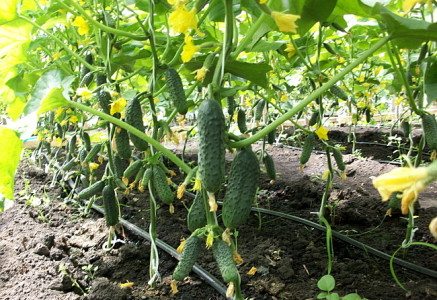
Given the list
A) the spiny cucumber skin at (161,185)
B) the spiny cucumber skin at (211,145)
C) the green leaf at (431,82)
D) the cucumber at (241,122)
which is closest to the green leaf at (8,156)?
the spiny cucumber skin at (161,185)

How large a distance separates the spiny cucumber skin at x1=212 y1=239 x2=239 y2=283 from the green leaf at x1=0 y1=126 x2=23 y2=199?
785mm

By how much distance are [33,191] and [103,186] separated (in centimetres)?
196

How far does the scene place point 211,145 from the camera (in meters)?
1.02

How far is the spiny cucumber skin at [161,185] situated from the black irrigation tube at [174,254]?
0.82 feet

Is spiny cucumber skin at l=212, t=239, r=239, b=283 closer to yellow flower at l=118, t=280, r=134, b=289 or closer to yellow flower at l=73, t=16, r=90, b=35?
yellow flower at l=118, t=280, r=134, b=289

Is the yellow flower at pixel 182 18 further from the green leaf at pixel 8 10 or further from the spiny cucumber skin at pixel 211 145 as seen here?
the green leaf at pixel 8 10

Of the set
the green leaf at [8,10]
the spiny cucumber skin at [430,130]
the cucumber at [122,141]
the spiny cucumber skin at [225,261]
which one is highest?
the green leaf at [8,10]

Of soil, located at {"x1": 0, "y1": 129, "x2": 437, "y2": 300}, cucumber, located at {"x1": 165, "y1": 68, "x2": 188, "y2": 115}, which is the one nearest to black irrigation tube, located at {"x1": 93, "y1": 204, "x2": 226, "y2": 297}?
soil, located at {"x1": 0, "y1": 129, "x2": 437, "y2": 300}

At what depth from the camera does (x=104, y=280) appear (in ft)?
6.63

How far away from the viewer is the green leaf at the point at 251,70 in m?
1.44

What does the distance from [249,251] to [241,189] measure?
4.15ft

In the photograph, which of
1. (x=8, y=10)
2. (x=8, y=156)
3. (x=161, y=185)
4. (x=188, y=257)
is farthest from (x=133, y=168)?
(x=8, y=10)

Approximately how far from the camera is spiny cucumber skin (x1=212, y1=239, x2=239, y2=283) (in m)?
1.12

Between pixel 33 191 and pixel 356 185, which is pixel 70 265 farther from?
pixel 356 185
